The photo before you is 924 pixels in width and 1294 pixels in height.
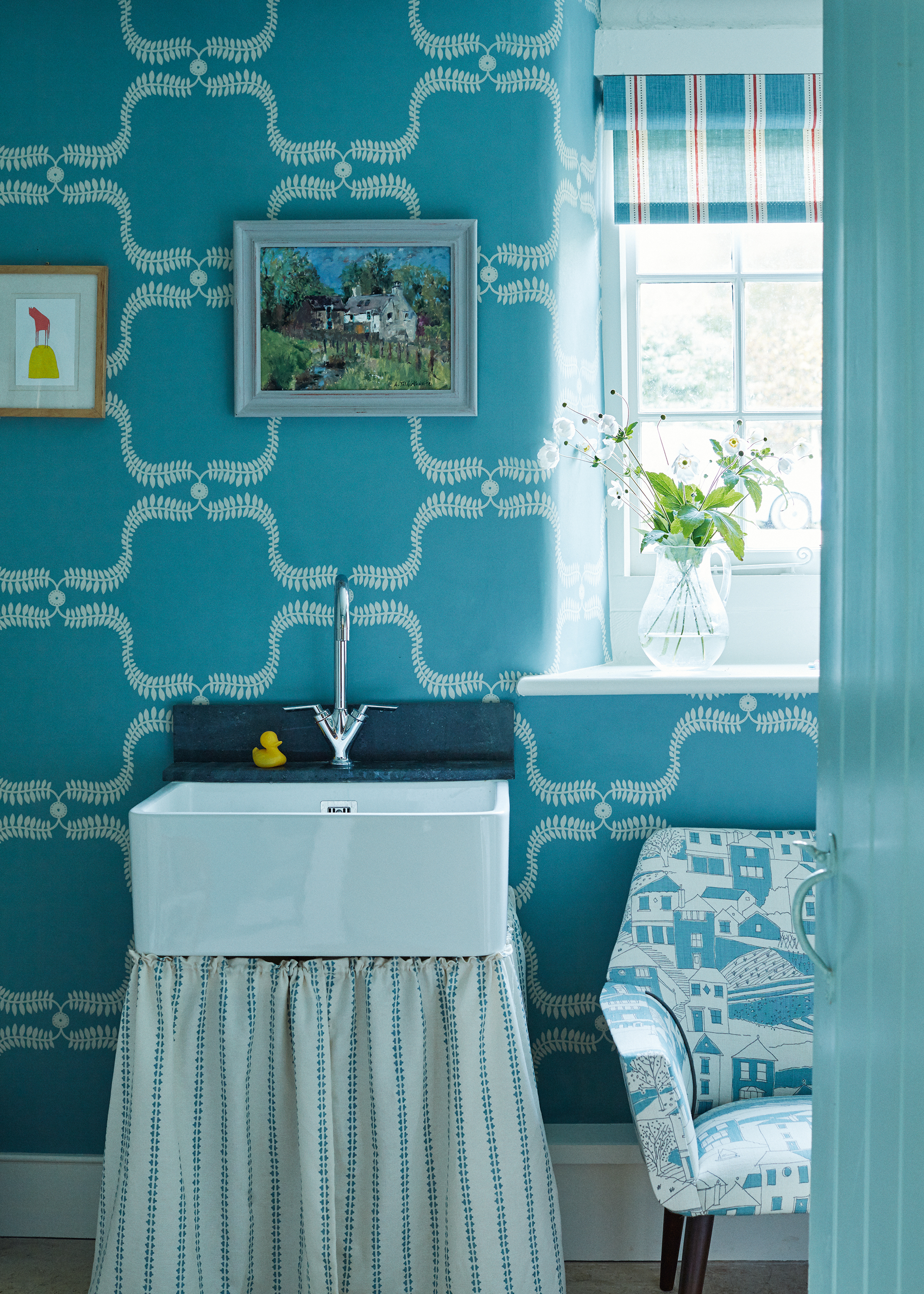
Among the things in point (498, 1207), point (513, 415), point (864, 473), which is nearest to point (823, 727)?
point (864, 473)

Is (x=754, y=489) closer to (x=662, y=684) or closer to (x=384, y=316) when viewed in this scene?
(x=662, y=684)

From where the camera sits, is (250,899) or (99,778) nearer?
(250,899)

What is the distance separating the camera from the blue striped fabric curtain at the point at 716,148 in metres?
2.12

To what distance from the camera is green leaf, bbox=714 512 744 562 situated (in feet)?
6.31

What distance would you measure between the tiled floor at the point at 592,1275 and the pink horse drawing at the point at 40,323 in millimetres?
1808

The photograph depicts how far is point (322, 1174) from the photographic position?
1.53 m

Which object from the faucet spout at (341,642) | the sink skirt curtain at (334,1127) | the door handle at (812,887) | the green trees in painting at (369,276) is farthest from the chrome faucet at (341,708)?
the door handle at (812,887)

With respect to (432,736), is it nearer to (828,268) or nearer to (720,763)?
(720,763)

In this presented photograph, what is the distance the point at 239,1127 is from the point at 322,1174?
154 millimetres

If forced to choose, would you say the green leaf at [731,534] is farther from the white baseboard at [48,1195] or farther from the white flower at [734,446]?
the white baseboard at [48,1195]

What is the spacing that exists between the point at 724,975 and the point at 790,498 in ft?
3.60

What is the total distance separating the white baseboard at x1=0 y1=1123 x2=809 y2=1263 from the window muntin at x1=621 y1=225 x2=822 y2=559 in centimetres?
124

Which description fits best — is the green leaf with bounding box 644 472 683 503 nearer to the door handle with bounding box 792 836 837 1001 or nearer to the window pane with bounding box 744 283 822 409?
the window pane with bounding box 744 283 822 409

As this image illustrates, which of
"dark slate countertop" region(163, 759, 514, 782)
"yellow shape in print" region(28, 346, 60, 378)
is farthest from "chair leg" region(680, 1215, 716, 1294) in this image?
"yellow shape in print" region(28, 346, 60, 378)
